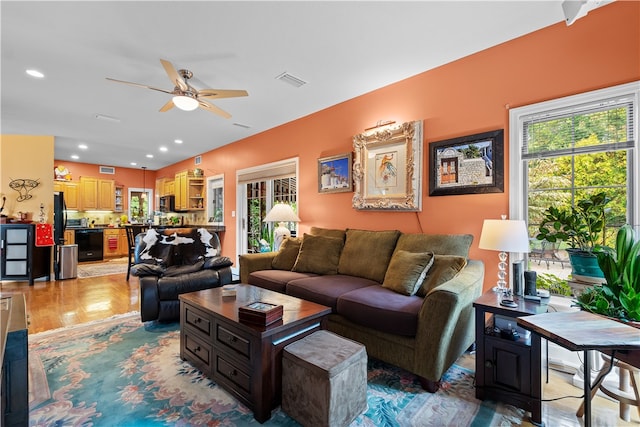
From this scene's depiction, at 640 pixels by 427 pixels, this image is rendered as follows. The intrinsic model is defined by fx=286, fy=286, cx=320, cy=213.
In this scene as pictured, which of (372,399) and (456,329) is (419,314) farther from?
(372,399)

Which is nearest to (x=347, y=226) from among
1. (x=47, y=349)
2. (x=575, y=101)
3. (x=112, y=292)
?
(x=575, y=101)

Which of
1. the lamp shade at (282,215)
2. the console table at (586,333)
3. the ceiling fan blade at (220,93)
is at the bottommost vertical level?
the console table at (586,333)

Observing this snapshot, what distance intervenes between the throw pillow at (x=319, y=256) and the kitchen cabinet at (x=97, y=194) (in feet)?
25.8

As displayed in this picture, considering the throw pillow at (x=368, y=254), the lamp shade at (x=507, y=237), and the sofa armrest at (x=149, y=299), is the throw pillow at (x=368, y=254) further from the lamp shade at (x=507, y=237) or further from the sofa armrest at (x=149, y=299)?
the sofa armrest at (x=149, y=299)

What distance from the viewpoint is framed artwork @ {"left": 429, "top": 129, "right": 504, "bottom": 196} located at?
2.58 m

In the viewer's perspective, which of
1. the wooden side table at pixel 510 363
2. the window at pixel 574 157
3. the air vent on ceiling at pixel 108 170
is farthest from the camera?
the air vent on ceiling at pixel 108 170

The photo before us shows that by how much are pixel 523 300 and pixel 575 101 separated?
1591mm

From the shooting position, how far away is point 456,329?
206 centimetres

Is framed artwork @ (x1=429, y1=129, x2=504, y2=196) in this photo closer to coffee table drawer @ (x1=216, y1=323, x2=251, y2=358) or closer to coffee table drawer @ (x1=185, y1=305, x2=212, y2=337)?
coffee table drawer @ (x1=216, y1=323, x2=251, y2=358)

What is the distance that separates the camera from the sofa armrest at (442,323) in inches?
73.5

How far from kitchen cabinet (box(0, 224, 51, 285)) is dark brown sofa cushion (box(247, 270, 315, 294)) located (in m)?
4.31

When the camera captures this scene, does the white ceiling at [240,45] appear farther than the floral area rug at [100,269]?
No

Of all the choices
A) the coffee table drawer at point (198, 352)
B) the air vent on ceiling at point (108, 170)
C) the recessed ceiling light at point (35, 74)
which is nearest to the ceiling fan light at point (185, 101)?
the recessed ceiling light at point (35, 74)

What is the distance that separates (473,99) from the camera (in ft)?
8.97
